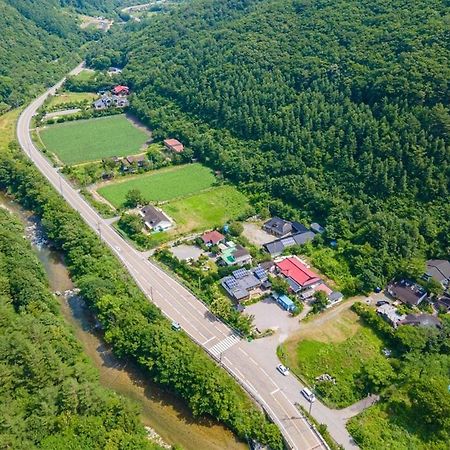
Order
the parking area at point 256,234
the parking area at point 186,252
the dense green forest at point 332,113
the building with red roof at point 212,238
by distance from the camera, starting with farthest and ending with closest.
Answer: the parking area at point 256,234
the dense green forest at point 332,113
the building with red roof at point 212,238
the parking area at point 186,252

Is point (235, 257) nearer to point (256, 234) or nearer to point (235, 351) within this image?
point (256, 234)

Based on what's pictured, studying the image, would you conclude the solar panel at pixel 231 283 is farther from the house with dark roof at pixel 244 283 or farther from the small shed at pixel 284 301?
the small shed at pixel 284 301

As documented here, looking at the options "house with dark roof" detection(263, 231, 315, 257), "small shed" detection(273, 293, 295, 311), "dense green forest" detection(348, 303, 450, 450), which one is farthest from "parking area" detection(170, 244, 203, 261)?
"dense green forest" detection(348, 303, 450, 450)

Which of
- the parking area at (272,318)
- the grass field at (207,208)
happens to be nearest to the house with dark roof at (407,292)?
the parking area at (272,318)

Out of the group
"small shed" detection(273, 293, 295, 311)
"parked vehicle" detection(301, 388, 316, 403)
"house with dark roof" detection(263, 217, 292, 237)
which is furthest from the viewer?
"house with dark roof" detection(263, 217, 292, 237)

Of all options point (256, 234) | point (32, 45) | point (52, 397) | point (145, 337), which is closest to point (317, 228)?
point (256, 234)

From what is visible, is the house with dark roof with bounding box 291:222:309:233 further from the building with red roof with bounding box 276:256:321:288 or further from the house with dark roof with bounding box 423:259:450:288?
the house with dark roof with bounding box 423:259:450:288

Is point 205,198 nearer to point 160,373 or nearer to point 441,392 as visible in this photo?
point 160,373
